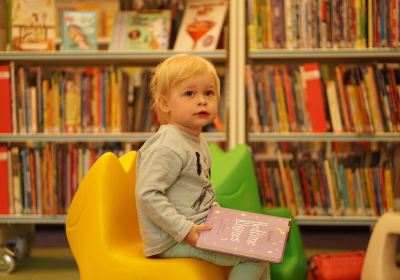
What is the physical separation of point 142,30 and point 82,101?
1.56 feet

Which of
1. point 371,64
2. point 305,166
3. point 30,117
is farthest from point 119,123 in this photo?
point 371,64

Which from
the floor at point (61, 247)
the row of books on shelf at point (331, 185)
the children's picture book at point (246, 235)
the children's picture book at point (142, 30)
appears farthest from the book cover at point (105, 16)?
the children's picture book at point (246, 235)

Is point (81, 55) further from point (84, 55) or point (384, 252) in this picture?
point (384, 252)

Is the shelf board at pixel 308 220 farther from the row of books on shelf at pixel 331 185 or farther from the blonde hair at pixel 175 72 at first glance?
the blonde hair at pixel 175 72

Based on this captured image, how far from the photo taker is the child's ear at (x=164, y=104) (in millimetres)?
1754

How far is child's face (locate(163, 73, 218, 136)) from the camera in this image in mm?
1707

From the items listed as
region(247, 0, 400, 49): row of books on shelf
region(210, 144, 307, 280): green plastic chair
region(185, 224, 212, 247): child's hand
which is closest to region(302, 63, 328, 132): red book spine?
region(247, 0, 400, 49): row of books on shelf

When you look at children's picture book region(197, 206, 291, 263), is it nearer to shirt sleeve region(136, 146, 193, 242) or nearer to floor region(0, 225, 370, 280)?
shirt sleeve region(136, 146, 193, 242)

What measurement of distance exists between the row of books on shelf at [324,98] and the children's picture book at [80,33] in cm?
80

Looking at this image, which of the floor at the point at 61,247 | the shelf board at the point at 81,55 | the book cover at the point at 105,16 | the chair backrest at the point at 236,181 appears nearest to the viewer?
the chair backrest at the point at 236,181

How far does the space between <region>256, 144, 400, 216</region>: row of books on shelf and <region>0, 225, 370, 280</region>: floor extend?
0.46 metres

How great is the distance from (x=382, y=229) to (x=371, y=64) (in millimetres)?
983

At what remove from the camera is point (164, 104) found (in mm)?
1761

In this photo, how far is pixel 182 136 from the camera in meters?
1.74
